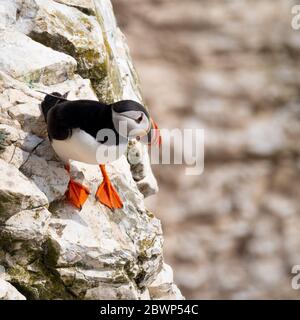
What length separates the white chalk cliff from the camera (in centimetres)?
552

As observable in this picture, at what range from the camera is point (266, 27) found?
15.3 m

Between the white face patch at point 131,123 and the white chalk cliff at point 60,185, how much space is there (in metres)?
0.55

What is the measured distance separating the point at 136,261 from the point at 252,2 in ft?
34.0

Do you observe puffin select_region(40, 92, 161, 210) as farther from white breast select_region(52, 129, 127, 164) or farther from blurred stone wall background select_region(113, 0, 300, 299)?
blurred stone wall background select_region(113, 0, 300, 299)

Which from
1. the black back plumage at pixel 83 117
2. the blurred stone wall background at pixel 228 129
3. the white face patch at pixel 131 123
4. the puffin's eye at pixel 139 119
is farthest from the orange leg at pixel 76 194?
the blurred stone wall background at pixel 228 129

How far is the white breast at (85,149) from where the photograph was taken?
5684 millimetres

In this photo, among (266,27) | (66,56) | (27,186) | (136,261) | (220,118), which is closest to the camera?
(27,186)

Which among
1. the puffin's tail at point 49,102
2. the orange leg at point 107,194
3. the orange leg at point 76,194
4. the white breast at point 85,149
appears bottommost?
the orange leg at point 107,194

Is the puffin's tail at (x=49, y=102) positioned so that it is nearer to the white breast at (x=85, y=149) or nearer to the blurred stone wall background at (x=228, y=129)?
the white breast at (x=85, y=149)

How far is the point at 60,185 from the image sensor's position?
19.3ft

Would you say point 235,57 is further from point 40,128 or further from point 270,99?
point 40,128

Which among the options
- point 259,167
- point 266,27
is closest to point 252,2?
point 266,27

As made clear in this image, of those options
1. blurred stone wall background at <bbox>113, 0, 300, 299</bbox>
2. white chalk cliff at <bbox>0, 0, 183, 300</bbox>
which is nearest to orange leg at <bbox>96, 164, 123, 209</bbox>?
white chalk cliff at <bbox>0, 0, 183, 300</bbox>

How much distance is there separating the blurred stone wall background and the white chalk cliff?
6.06 m
